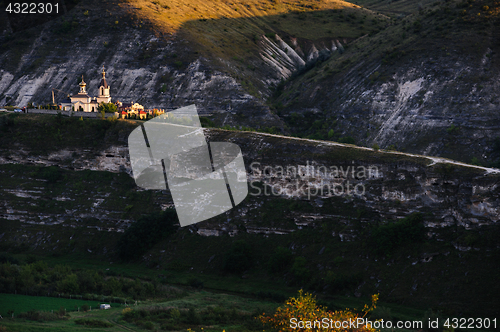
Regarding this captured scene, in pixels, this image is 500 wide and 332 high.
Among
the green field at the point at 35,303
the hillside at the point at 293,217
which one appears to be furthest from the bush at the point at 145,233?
the green field at the point at 35,303

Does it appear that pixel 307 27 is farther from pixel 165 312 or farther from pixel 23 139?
pixel 165 312

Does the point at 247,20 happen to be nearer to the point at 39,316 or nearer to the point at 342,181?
the point at 342,181

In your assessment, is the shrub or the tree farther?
the tree

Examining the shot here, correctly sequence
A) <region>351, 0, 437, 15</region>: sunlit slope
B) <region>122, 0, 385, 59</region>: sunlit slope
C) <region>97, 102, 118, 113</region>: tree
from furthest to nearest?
<region>351, 0, 437, 15</region>: sunlit slope < <region>122, 0, 385, 59</region>: sunlit slope < <region>97, 102, 118, 113</region>: tree

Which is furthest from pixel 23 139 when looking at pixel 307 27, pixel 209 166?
pixel 307 27

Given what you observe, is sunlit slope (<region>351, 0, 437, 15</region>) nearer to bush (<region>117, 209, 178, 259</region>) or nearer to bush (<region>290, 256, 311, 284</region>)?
bush (<region>117, 209, 178, 259</region>)

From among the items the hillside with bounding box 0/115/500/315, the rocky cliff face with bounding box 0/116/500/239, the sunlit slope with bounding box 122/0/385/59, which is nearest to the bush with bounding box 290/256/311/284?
the hillside with bounding box 0/115/500/315
